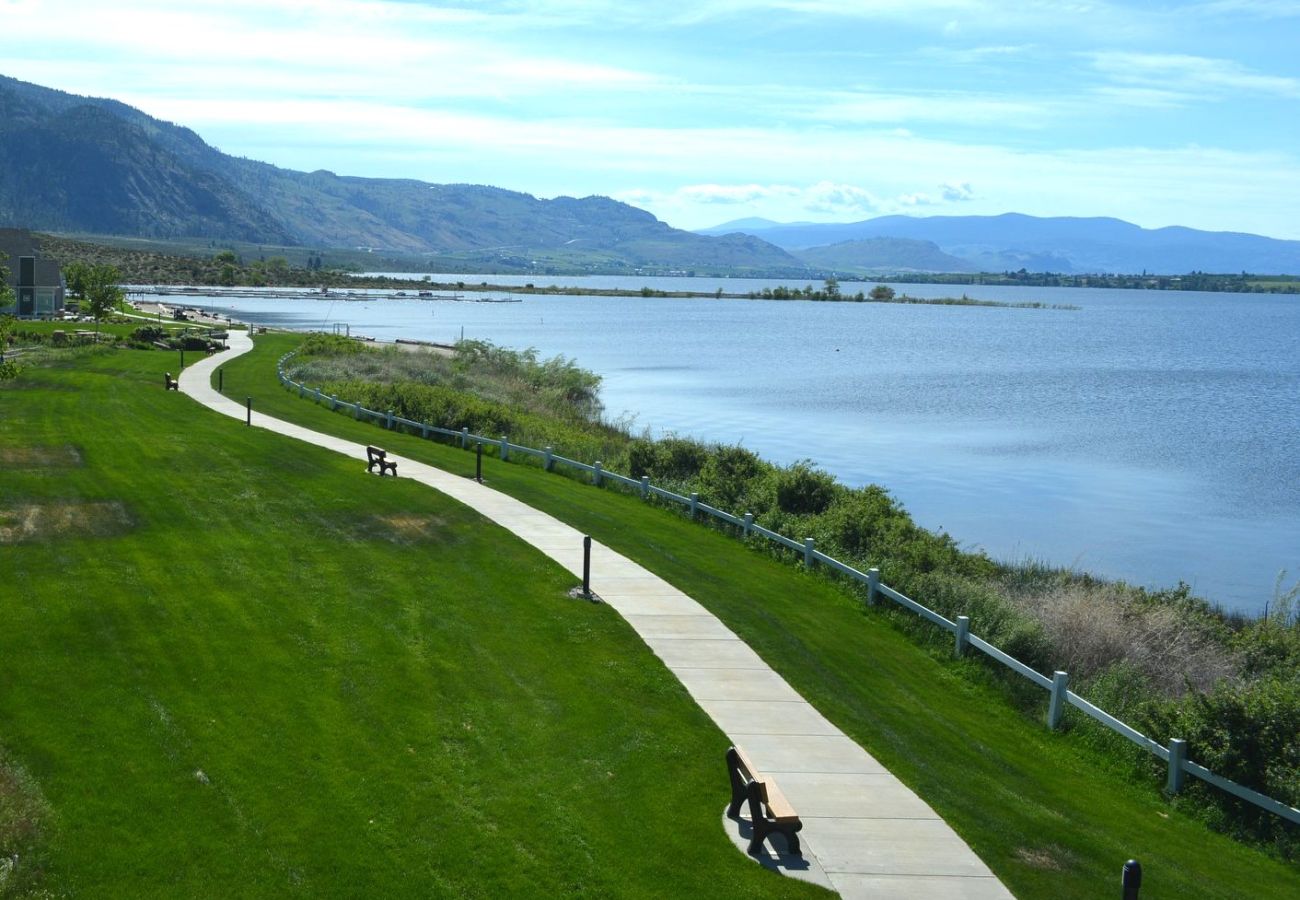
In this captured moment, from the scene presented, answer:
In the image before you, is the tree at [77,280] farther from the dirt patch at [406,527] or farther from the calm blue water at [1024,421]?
the dirt patch at [406,527]

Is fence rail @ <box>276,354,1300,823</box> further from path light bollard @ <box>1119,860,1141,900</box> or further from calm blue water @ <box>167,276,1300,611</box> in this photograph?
calm blue water @ <box>167,276,1300,611</box>

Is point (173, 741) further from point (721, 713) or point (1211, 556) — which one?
point (1211, 556)

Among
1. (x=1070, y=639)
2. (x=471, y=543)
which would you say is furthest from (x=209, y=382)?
(x=1070, y=639)

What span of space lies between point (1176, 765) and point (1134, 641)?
5788 mm

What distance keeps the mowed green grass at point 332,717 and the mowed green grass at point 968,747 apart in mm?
2370

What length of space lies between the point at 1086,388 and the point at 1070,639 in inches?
2702

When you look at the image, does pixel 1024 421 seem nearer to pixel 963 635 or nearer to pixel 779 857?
pixel 963 635

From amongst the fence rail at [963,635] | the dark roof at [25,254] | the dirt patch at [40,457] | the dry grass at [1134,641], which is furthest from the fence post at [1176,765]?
the dark roof at [25,254]

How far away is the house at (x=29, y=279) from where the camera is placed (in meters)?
88.2

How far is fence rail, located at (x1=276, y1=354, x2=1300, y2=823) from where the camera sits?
15109 mm

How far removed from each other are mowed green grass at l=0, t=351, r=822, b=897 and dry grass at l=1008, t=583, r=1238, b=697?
7693 mm

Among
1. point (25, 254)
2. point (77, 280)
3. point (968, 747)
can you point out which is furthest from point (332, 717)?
point (77, 280)

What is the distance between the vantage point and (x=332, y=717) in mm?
14625

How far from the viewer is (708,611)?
2078cm
